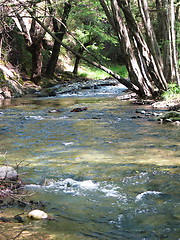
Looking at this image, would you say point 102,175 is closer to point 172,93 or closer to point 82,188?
point 82,188

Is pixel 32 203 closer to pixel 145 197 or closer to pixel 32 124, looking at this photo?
pixel 145 197

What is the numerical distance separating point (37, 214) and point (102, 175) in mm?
1456

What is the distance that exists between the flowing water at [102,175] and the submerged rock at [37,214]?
3.1 inches

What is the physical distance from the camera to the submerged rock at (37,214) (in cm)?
283

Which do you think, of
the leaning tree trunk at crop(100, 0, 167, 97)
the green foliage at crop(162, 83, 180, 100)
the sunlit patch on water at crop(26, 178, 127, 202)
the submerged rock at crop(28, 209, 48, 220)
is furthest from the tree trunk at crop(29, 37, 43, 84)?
the submerged rock at crop(28, 209, 48, 220)

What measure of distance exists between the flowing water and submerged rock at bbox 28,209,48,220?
0.08 meters

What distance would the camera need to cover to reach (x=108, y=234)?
259 centimetres

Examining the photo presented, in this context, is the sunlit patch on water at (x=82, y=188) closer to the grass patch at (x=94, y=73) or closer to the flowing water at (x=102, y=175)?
the flowing water at (x=102, y=175)

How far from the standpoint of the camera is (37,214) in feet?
9.32

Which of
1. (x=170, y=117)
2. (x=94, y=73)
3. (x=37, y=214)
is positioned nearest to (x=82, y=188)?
(x=37, y=214)

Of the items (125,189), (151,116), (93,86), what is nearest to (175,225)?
(125,189)

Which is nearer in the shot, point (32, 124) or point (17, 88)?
point (32, 124)

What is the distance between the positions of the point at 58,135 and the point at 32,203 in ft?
12.5

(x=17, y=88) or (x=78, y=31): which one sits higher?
(x=78, y=31)
